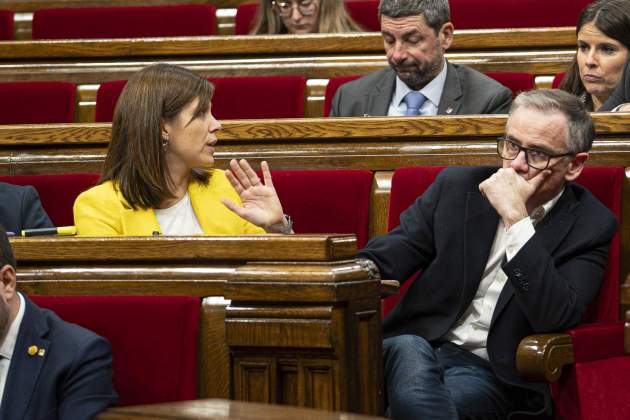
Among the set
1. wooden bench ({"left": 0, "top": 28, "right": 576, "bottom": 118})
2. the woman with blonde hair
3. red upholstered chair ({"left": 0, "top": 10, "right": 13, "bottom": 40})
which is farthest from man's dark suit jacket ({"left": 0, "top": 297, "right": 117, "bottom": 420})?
red upholstered chair ({"left": 0, "top": 10, "right": 13, "bottom": 40})

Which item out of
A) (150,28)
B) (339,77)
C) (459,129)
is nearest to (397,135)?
(459,129)

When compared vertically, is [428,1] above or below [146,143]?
above

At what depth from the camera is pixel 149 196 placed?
3.23 ft

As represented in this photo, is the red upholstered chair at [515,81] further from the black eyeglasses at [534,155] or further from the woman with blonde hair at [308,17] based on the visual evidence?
the black eyeglasses at [534,155]

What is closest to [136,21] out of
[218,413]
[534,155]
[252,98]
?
[252,98]

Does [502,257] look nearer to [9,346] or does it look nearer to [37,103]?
[9,346]

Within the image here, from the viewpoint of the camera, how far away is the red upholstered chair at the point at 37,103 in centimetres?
142

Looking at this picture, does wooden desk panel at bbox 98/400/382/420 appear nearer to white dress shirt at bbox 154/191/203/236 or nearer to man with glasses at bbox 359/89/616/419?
man with glasses at bbox 359/89/616/419

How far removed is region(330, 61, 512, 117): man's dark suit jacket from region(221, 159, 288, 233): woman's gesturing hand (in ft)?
1.13

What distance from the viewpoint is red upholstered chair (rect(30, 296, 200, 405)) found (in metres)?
0.69

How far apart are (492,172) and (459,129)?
0.14 meters

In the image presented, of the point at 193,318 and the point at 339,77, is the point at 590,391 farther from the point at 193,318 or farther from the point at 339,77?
the point at 339,77

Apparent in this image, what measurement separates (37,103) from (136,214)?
0.50 metres

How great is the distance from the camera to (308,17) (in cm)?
154
